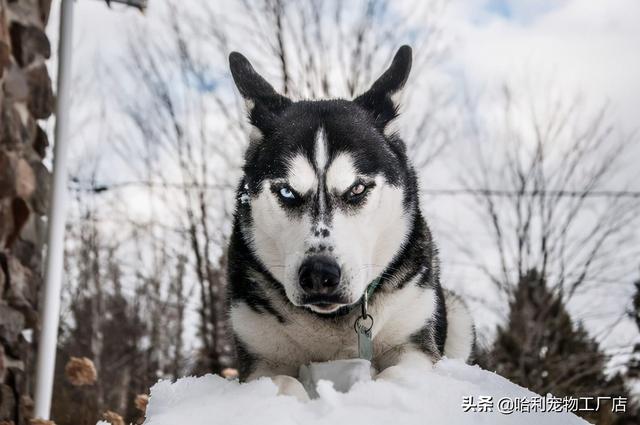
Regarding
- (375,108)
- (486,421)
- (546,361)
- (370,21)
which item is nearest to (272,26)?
(370,21)

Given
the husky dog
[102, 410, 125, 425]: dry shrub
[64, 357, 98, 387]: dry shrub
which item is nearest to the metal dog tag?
the husky dog

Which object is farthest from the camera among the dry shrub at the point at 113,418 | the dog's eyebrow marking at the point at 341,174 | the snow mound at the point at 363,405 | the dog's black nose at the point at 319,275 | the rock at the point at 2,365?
the rock at the point at 2,365

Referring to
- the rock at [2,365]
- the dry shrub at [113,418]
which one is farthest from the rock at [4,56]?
the dry shrub at [113,418]

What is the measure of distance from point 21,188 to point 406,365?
2525mm

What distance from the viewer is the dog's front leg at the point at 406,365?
7.84 feet

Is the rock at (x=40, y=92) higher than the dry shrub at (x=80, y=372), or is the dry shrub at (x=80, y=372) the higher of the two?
the rock at (x=40, y=92)

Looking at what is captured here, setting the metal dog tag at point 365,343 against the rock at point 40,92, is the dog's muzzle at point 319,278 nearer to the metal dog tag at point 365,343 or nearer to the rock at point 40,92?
the metal dog tag at point 365,343

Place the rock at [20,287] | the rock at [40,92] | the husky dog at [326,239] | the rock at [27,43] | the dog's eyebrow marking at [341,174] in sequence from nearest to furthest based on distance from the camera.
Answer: the husky dog at [326,239] → the dog's eyebrow marking at [341,174] → the rock at [20,287] → the rock at [27,43] → the rock at [40,92]

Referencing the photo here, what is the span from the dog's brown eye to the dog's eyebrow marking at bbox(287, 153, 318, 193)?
14 centimetres

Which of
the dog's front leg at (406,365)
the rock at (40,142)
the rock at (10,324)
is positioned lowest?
the dog's front leg at (406,365)

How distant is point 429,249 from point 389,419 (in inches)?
51.1

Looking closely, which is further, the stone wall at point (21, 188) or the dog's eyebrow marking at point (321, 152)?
the stone wall at point (21, 188)

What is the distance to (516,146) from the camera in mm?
10133

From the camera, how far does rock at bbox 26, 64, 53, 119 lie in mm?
4219
